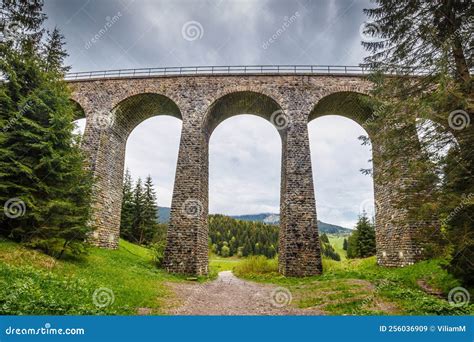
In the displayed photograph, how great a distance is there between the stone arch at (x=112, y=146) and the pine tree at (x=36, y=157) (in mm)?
6180

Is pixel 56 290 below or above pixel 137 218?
below

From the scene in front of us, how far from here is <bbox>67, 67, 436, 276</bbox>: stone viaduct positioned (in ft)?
46.3

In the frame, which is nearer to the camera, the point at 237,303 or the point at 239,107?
the point at 237,303

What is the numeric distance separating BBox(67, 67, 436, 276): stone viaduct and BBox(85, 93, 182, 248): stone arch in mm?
60

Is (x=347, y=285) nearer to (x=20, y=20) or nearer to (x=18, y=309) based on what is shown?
(x=18, y=309)

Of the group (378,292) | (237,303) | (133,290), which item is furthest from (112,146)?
(378,292)

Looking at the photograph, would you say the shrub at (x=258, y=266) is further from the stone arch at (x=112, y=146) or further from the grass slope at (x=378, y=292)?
the stone arch at (x=112, y=146)

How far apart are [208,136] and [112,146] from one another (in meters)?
6.03

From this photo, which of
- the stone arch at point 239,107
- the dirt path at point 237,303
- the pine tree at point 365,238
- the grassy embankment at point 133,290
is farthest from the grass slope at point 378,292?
the pine tree at point 365,238

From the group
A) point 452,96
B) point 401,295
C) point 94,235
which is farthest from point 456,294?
point 94,235

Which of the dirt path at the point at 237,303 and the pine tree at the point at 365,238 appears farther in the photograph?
the pine tree at the point at 365,238

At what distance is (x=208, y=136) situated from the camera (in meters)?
17.8

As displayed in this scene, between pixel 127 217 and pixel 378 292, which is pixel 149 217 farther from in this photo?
pixel 378 292

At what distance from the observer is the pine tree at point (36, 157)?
8.64 m
